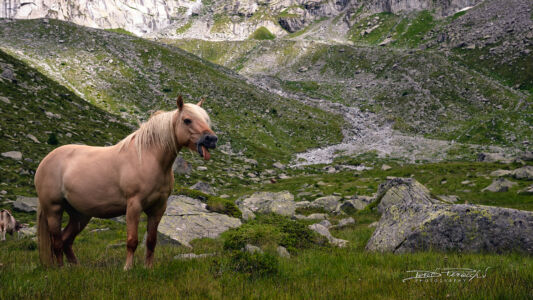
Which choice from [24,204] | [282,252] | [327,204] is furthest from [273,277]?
[327,204]

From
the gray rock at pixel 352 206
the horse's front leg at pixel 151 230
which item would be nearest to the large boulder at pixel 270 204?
the gray rock at pixel 352 206

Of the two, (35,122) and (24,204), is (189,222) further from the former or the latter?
(35,122)

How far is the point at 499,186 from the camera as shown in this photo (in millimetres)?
21109

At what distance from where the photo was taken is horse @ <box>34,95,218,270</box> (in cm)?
570

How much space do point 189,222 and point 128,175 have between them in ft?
21.4

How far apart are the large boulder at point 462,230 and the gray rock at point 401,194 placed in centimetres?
779

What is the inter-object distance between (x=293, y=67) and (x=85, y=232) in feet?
344

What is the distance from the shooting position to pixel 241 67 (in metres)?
122

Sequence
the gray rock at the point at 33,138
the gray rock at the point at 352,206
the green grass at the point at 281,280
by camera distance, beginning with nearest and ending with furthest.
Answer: the green grass at the point at 281,280, the gray rock at the point at 352,206, the gray rock at the point at 33,138

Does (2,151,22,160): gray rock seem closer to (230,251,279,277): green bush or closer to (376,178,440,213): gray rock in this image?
(230,251,279,277): green bush

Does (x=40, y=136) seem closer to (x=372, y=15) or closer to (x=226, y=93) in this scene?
(x=226, y=93)

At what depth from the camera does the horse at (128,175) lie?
224 inches

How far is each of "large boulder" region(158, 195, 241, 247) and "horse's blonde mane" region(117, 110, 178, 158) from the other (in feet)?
16.4

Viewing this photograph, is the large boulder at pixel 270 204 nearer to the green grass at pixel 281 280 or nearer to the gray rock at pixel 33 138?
the green grass at pixel 281 280
